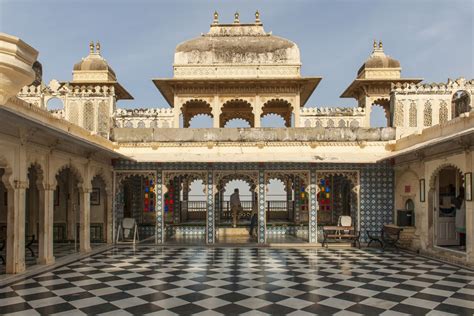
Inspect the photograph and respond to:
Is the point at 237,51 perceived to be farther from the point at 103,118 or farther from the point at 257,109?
the point at 103,118

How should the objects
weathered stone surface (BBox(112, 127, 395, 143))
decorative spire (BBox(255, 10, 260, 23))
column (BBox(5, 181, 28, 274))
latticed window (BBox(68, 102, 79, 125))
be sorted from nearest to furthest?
column (BBox(5, 181, 28, 274)) < weathered stone surface (BBox(112, 127, 395, 143)) < latticed window (BBox(68, 102, 79, 125)) < decorative spire (BBox(255, 10, 260, 23))

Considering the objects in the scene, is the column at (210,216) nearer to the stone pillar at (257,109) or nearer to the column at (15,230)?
the stone pillar at (257,109)

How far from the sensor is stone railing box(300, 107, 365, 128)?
60.0ft

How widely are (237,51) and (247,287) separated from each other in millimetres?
11950

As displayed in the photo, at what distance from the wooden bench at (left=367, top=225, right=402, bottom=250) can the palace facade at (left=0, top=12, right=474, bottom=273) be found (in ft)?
0.73

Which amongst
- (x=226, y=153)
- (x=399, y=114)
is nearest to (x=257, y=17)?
(x=399, y=114)

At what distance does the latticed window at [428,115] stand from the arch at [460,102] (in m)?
1.22

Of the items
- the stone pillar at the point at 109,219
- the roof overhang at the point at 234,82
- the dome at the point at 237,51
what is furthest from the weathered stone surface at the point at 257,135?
the dome at the point at 237,51

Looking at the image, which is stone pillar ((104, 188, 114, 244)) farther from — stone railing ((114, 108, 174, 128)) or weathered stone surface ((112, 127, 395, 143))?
stone railing ((114, 108, 174, 128))

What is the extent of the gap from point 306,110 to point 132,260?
445 inches

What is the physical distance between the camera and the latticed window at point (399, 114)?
13.5 metres

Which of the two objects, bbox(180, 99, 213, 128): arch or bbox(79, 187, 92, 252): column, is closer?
bbox(79, 187, 92, 252): column

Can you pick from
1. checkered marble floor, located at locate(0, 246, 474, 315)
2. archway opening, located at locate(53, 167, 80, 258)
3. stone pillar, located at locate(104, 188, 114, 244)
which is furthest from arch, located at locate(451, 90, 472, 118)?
archway opening, located at locate(53, 167, 80, 258)

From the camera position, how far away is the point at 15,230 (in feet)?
25.1
